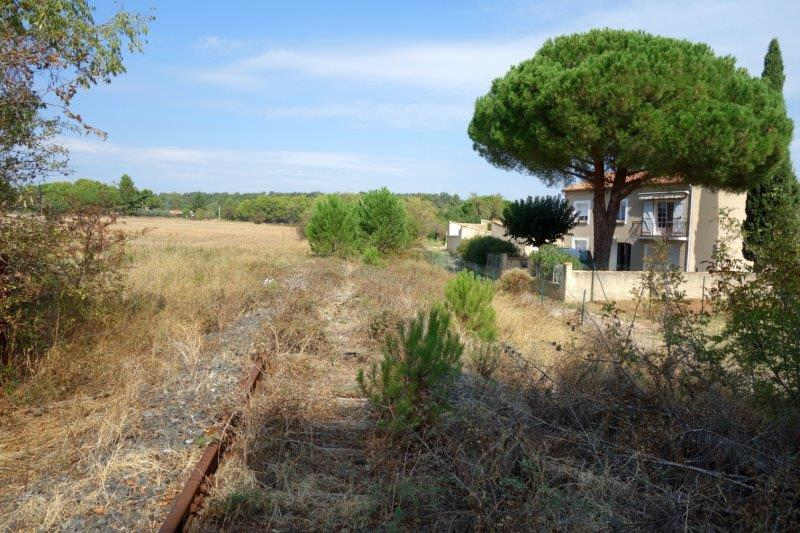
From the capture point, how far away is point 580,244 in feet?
130

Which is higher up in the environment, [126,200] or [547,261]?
[126,200]

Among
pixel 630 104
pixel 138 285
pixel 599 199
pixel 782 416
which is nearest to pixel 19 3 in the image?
pixel 138 285

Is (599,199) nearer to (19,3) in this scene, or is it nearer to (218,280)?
(218,280)

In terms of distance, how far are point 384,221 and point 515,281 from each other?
26.6ft

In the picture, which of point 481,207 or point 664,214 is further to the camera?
point 481,207

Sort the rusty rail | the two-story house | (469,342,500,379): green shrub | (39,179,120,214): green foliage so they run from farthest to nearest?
the two-story house → (469,342,500,379): green shrub → (39,179,120,214): green foliage → the rusty rail

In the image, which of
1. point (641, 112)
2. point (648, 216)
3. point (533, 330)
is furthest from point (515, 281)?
point (648, 216)

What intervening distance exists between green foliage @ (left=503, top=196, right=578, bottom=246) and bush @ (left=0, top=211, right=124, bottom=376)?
85.8 ft

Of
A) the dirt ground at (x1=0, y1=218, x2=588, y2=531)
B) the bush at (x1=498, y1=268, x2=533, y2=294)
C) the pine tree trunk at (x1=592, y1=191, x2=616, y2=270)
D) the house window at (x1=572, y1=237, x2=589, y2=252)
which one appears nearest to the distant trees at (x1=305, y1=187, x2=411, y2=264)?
the bush at (x1=498, y1=268, x2=533, y2=294)

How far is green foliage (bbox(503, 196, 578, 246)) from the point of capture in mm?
30922

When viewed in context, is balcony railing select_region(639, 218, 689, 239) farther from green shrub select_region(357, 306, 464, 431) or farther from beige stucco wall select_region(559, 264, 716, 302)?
green shrub select_region(357, 306, 464, 431)

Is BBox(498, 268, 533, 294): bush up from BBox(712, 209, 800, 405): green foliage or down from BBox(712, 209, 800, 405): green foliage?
down

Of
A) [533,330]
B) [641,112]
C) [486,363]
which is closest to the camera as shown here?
[486,363]

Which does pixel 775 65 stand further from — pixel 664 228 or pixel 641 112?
pixel 641 112
